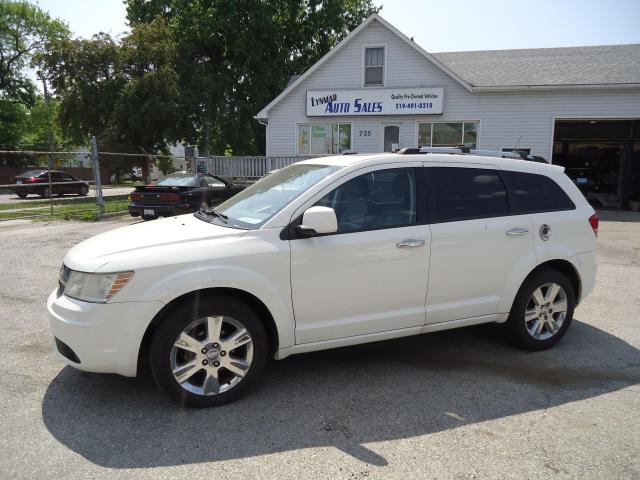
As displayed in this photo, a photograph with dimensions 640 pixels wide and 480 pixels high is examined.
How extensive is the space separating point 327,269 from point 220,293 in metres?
0.78

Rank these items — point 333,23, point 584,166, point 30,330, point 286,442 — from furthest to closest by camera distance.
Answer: point 333,23, point 584,166, point 30,330, point 286,442

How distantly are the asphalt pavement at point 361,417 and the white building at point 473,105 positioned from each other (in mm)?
14773

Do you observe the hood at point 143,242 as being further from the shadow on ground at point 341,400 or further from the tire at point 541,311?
the tire at point 541,311

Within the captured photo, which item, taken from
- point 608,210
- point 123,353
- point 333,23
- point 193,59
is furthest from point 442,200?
point 333,23

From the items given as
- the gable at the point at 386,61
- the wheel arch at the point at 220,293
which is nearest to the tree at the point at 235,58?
the gable at the point at 386,61

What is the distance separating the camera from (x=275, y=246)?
346cm

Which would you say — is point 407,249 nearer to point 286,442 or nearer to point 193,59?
point 286,442

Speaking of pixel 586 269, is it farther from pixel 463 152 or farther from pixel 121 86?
pixel 121 86

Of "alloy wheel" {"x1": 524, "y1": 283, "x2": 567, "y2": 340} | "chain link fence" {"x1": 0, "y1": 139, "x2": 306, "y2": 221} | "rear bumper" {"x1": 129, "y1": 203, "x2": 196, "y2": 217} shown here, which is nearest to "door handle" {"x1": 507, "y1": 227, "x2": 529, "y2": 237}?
"alloy wheel" {"x1": 524, "y1": 283, "x2": 567, "y2": 340}

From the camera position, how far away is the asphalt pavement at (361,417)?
279cm

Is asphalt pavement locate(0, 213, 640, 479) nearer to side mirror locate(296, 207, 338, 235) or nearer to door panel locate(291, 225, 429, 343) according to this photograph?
door panel locate(291, 225, 429, 343)

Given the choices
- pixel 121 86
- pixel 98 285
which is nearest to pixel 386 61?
pixel 121 86

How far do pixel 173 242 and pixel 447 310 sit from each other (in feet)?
7.29

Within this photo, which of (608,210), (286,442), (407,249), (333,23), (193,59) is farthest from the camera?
(333,23)
